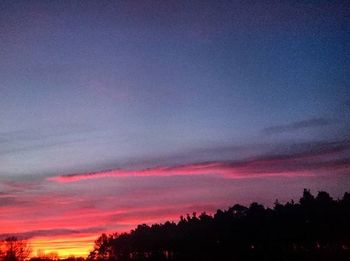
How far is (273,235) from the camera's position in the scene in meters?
56.8

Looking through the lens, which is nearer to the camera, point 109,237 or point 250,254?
point 250,254

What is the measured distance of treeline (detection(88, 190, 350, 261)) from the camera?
52531 mm

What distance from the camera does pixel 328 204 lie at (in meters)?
59.8

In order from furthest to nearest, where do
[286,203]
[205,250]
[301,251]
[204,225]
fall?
[204,225] < [286,203] < [205,250] < [301,251]

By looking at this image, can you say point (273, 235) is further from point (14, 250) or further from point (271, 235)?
point (14, 250)

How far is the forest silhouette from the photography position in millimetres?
52594

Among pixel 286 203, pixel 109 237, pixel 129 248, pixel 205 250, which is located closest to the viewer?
pixel 205 250

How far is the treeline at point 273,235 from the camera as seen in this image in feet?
172

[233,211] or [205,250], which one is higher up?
[233,211]

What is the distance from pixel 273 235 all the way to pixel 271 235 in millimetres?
265

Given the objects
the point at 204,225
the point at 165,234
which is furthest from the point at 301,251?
the point at 165,234

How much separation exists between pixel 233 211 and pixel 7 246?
44.4 meters

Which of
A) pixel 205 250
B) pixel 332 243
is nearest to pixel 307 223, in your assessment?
pixel 332 243

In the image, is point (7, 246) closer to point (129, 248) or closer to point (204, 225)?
point (129, 248)
